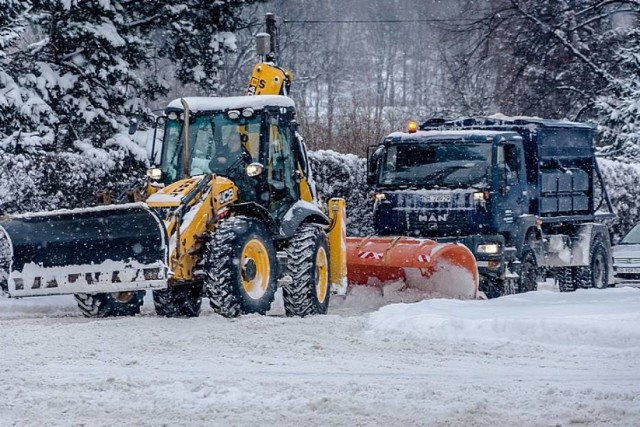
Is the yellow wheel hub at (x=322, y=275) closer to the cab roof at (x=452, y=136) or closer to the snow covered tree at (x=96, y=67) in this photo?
the cab roof at (x=452, y=136)

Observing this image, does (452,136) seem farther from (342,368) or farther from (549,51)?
(549,51)

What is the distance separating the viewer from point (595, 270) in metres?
21.2

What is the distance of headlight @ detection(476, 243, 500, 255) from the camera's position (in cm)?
1733

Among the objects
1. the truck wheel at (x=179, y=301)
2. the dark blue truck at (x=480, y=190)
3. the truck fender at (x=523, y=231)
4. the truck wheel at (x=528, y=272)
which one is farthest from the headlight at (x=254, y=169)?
the truck wheel at (x=528, y=272)

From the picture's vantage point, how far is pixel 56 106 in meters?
22.8

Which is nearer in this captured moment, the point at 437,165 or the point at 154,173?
the point at 154,173

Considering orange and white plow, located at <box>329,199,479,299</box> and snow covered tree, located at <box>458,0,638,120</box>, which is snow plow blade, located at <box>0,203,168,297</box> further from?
snow covered tree, located at <box>458,0,638,120</box>

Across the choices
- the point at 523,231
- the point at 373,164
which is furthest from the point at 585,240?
the point at 373,164

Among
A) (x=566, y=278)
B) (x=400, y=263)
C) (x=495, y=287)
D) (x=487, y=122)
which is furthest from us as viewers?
(x=566, y=278)

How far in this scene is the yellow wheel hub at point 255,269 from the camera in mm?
12750

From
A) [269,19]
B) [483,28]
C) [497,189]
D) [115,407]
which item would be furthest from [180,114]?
[483,28]

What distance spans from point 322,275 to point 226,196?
1878 millimetres

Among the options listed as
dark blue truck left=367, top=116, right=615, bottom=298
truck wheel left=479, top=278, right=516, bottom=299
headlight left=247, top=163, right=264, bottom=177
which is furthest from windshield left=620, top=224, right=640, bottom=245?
headlight left=247, top=163, right=264, bottom=177

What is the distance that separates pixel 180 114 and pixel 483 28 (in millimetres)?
26192
